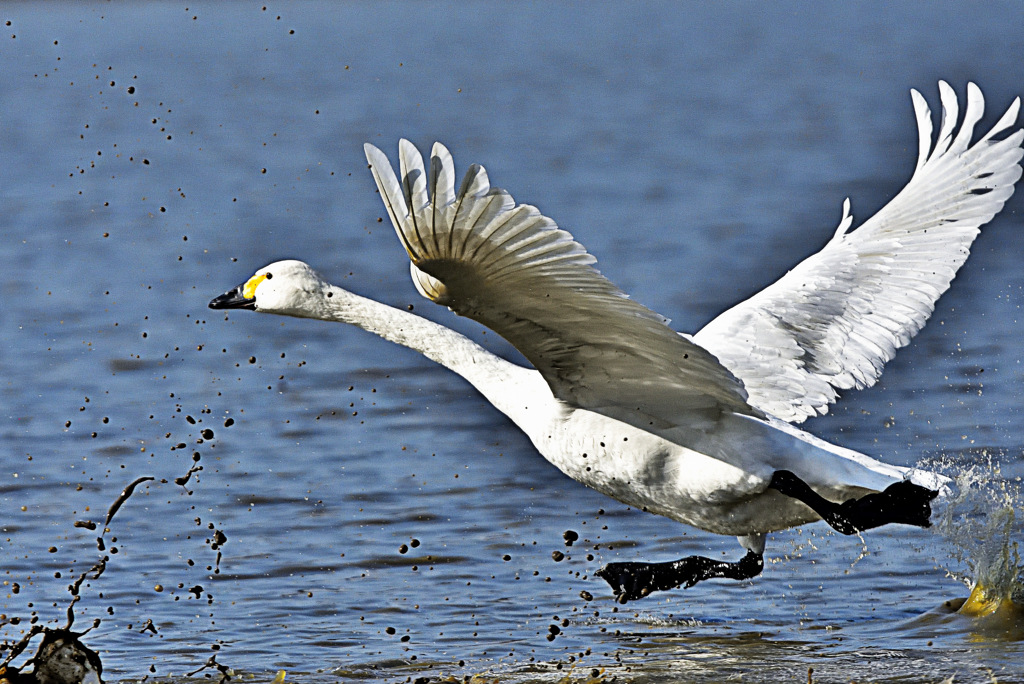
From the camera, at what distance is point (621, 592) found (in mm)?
7859

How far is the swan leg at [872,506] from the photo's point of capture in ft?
22.9

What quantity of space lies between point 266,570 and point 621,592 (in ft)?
7.59

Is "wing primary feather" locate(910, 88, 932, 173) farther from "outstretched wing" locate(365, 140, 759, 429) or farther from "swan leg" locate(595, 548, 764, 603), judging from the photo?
"swan leg" locate(595, 548, 764, 603)

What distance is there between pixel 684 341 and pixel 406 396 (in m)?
5.86

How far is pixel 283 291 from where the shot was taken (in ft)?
24.1

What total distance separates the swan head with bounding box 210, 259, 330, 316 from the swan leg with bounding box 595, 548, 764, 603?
6.48 ft

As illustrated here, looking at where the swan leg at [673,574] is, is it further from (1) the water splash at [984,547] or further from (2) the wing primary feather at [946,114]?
(2) the wing primary feather at [946,114]

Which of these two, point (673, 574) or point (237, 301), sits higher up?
point (237, 301)

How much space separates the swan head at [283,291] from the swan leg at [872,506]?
2.27 metres

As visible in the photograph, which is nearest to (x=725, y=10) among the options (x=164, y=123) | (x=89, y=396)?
(x=164, y=123)

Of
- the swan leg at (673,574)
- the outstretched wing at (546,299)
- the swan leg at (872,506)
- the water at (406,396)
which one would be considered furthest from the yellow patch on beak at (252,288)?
the swan leg at (872,506)

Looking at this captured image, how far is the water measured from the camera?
26.6 feet

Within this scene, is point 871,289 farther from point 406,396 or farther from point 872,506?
point 406,396

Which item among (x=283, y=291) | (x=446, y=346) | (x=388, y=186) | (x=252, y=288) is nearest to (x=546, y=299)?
(x=388, y=186)
